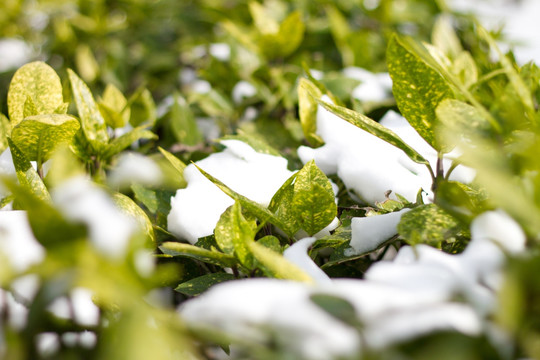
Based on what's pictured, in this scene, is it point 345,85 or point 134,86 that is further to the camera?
point 134,86

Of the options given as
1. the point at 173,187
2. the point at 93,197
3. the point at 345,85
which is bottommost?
the point at 173,187

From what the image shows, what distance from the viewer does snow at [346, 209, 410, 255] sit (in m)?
0.62

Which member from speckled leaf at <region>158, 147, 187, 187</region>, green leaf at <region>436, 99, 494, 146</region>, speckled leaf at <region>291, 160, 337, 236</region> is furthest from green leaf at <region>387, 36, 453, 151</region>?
speckled leaf at <region>158, 147, 187, 187</region>

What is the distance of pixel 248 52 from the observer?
4.64 feet

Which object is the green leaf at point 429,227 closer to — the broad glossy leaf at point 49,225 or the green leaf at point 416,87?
the green leaf at point 416,87

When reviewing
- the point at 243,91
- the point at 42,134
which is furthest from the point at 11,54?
the point at 42,134

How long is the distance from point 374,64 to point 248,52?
0.44 metres

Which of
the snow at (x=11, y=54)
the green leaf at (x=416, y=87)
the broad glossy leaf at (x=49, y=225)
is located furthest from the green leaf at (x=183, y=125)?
the snow at (x=11, y=54)

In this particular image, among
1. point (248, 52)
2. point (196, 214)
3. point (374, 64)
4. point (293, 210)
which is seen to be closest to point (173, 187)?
point (196, 214)

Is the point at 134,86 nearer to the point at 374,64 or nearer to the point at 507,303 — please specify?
the point at 374,64

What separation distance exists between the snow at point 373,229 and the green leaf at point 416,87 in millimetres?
119

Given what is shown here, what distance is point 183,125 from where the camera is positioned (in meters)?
1.10

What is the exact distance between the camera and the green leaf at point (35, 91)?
0.80 m

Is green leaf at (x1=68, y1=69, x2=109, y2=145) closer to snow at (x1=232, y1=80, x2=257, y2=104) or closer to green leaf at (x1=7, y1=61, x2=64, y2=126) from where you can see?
green leaf at (x1=7, y1=61, x2=64, y2=126)
